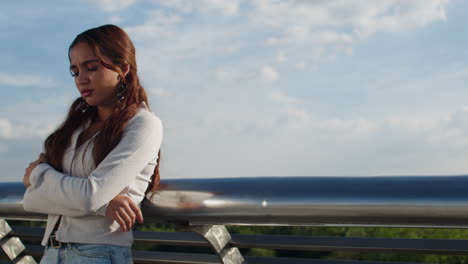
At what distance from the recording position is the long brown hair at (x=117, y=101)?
2.34 m

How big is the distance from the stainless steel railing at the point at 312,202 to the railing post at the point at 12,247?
0.97 meters

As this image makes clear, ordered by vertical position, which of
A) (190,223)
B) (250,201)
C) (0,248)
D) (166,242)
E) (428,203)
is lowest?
(0,248)

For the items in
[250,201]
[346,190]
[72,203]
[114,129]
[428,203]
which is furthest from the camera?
[114,129]

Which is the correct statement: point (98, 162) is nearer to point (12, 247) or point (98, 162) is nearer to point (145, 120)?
point (145, 120)

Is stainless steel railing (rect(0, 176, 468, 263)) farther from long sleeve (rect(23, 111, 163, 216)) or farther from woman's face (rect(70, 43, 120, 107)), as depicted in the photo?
woman's face (rect(70, 43, 120, 107))

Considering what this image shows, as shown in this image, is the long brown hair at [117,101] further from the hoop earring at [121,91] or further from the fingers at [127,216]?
the fingers at [127,216]

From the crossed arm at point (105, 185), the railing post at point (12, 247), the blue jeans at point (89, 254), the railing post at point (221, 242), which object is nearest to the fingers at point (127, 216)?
the crossed arm at point (105, 185)

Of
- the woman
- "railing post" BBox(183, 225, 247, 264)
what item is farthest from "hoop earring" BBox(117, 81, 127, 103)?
"railing post" BBox(183, 225, 247, 264)

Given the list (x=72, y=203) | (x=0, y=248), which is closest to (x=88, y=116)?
(x=72, y=203)

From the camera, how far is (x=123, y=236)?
223 centimetres

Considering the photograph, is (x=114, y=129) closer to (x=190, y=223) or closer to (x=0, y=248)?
(x=190, y=223)

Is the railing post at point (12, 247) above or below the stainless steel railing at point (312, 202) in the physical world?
below

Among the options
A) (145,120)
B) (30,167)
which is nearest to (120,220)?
(145,120)

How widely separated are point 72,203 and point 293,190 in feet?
2.81
